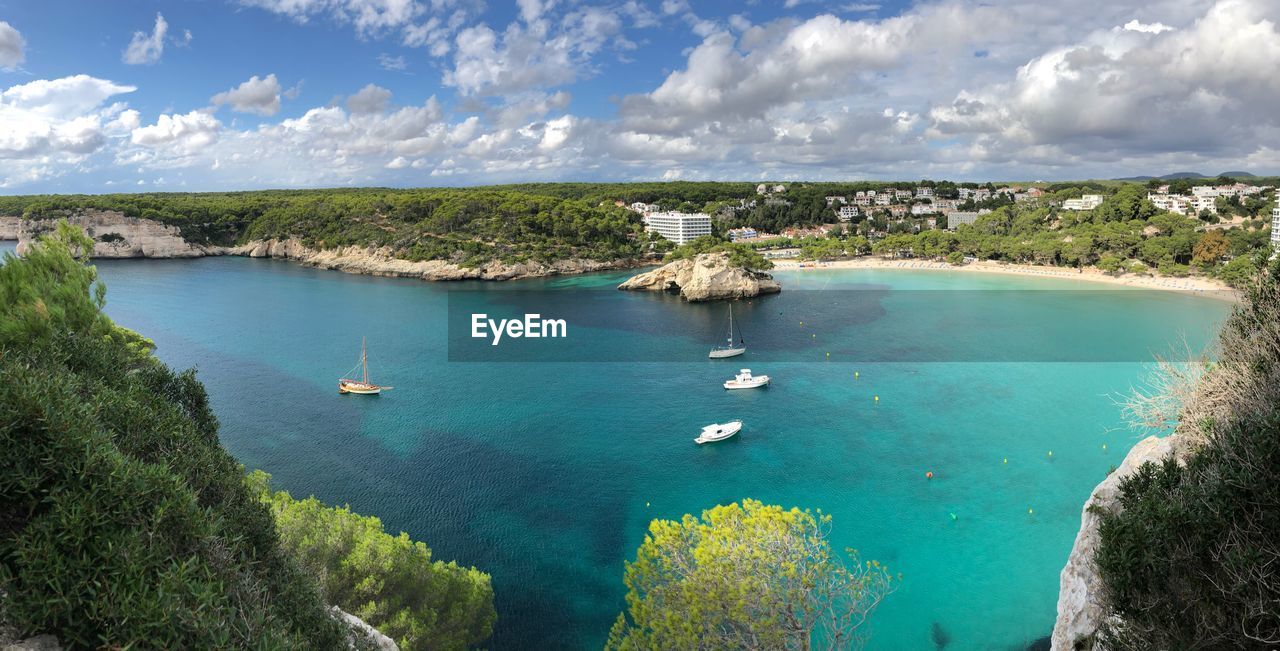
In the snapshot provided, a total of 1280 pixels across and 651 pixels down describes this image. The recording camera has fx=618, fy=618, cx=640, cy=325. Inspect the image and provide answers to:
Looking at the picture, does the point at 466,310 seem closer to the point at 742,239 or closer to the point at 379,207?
the point at 379,207

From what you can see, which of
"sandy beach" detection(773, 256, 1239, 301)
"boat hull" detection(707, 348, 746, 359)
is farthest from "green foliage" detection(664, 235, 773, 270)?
"boat hull" detection(707, 348, 746, 359)

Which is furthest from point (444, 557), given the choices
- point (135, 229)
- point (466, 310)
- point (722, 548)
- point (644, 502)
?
point (135, 229)

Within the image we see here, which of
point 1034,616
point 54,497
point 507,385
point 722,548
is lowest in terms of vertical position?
point 1034,616

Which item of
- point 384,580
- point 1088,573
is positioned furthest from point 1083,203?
point 384,580

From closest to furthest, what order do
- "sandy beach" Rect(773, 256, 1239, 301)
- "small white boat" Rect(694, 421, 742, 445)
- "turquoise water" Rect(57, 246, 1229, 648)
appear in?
Answer: 1. "turquoise water" Rect(57, 246, 1229, 648)
2. "small white boat" Rect(694, 421, 742, 445)
3. "sandy beach" Rect(773, 256, 1239, 301)

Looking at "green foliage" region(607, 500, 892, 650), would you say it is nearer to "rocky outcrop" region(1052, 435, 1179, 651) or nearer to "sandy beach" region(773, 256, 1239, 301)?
"rocky outcrop" region(1052, 435, 1179, 651)
